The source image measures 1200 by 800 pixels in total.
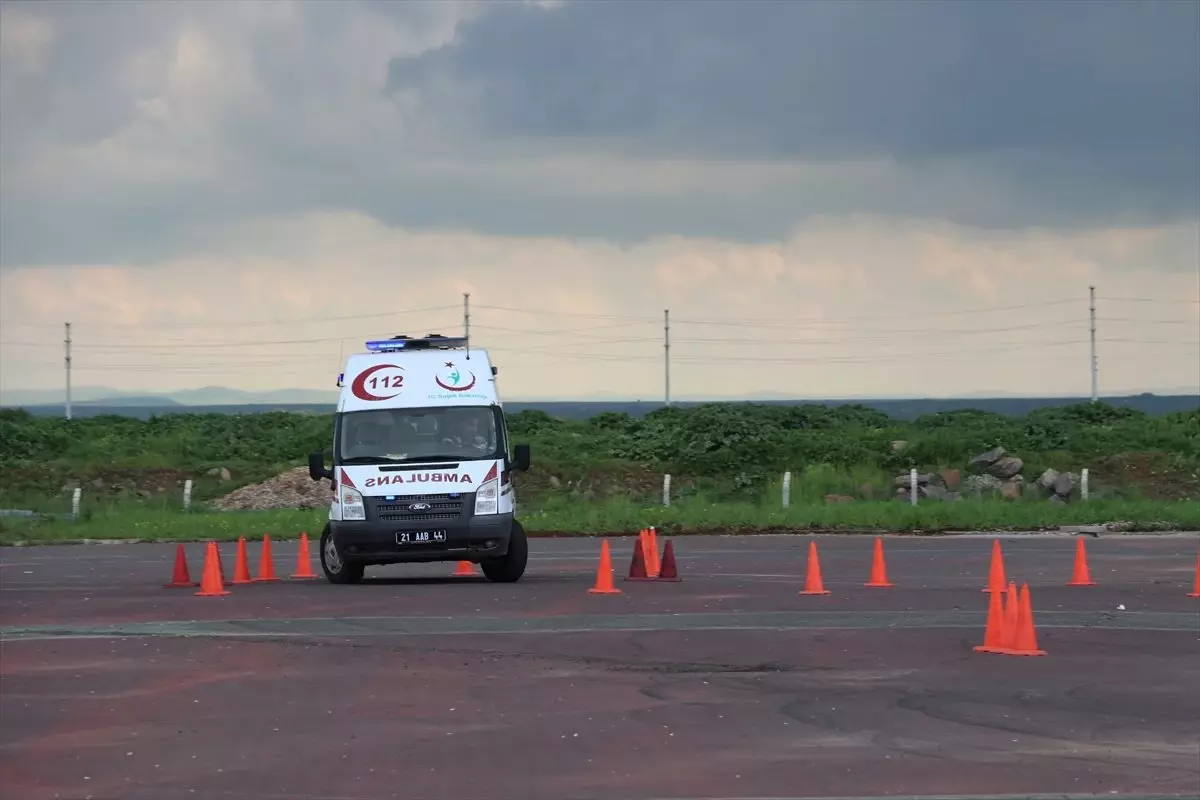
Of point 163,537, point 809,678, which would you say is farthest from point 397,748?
point 163,537

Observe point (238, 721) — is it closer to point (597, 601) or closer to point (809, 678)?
point (809, 678)

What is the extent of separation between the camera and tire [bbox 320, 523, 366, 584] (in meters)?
24.7

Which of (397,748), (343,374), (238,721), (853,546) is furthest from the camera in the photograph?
(853,546)

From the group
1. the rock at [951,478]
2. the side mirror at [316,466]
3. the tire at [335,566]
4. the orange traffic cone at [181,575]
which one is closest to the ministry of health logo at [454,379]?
the side mirror at [316,466]

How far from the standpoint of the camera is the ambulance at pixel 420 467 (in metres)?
24.1

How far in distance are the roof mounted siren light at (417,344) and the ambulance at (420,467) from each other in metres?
0.03

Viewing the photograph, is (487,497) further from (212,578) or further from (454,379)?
(212,578)

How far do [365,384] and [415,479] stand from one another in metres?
1.68

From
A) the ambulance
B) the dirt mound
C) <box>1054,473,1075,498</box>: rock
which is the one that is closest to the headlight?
the ambulance

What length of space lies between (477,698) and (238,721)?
181cm

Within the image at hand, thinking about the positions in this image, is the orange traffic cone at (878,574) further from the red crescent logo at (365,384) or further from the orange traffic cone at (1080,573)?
the red crescent logo at (365,384)

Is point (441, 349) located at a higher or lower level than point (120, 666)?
higher

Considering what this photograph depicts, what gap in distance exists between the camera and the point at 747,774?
1062cm

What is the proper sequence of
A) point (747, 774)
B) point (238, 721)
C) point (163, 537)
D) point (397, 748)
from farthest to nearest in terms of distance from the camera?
1. point (163, 537)
2. point (238, 721)
3. point (397, 748)
4. point (747, 774)
